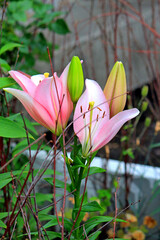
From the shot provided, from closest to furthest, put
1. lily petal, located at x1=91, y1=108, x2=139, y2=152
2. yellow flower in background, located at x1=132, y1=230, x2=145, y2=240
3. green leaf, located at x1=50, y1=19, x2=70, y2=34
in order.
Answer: lily petal, located at x1=91, y1=108, x2=139, y2=152 → yellow flower in background, located at x1=132, y1=230, x2=145, y2=240 → green leaf, located at x1=50, y1=19, x2=70, y2=34

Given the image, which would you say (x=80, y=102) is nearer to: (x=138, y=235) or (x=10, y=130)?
(x=10, y=130)

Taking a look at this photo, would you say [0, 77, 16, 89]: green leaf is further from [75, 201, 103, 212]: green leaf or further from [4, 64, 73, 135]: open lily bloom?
[75, 201, 103, 212]: green leaf

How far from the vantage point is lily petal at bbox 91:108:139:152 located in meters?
0.31

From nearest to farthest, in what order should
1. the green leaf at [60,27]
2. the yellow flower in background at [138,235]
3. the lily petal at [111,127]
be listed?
the lily petal at [111,127] → the yellow flower in background at [138,235] → the green leaf at [60,27]

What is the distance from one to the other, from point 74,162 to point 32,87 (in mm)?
86

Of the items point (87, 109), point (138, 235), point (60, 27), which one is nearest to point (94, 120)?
point (87, 109)

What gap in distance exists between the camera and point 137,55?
200 cm

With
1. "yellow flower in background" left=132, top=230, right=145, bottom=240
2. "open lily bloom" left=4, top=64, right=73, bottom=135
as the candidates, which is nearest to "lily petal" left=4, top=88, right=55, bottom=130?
"open lily bloom" left=4, top=64, right=73, bottom=135

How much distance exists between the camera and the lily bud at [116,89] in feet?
1.05

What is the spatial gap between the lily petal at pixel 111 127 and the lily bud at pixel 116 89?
0.07 feet

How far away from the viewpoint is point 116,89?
1.06ft

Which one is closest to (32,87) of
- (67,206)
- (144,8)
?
(67,206)

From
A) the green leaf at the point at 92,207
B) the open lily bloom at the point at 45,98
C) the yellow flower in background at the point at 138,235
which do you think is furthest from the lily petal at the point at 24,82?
the yellow flower in background at the point at 138,235

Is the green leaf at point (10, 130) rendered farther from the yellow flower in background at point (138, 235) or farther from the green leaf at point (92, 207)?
the yellow flower in background at point (138, 235)
